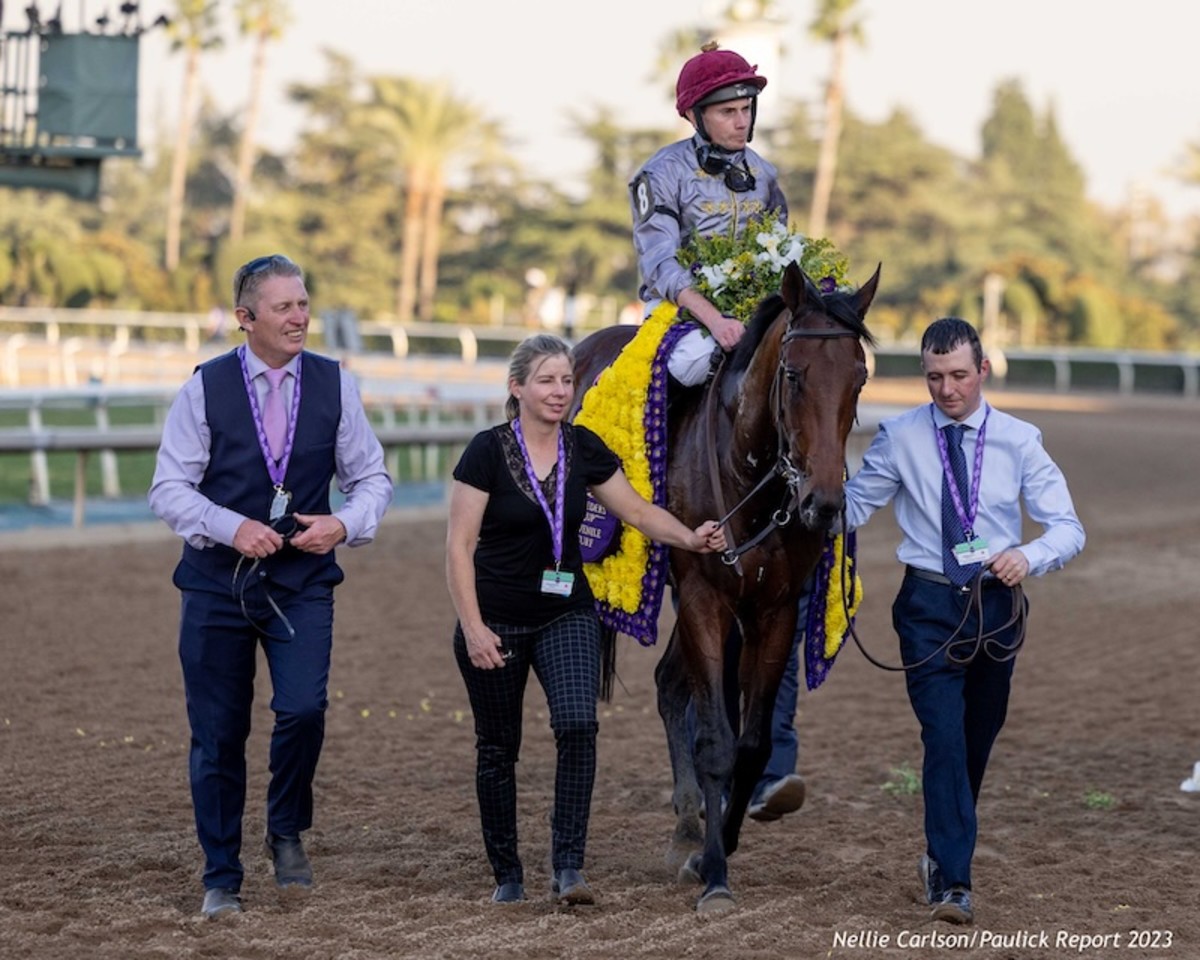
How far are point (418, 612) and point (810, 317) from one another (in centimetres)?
623

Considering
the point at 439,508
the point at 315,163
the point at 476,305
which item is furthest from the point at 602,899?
the point at 315,163

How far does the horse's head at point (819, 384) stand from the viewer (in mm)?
4812

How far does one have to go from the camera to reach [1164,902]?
514cm

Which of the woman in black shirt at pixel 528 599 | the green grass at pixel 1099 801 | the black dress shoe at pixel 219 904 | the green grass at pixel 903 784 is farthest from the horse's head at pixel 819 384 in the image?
the green grass at pixel 1099 801

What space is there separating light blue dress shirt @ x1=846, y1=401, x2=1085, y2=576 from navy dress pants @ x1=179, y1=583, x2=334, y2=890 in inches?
62.2

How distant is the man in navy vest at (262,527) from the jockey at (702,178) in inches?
56.7

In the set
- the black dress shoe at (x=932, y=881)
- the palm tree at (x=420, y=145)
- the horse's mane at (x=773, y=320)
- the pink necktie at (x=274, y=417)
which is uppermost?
the palm tree at (x=420, y=145)

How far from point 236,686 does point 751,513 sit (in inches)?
61.0

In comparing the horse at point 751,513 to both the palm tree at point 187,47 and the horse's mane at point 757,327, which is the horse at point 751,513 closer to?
the horse's mane at point 757,327

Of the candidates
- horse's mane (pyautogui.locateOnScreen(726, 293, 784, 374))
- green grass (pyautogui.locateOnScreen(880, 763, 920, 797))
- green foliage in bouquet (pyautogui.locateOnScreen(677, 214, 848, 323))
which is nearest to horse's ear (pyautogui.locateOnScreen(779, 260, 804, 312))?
horse's mane (pyautogui.locateOnScreen(726, 293, 784, 374))

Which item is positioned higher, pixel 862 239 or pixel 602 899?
pixel 862 239

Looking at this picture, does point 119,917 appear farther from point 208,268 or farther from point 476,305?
Result: point 476,305

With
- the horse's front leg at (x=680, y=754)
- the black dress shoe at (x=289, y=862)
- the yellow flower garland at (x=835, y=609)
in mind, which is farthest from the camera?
the yellow flower garland at (x=835, y=609)

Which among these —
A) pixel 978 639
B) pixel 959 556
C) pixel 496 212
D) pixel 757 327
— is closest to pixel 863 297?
pixel 757 327
